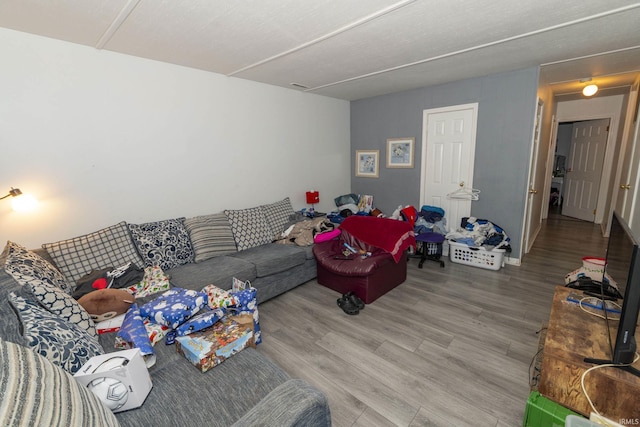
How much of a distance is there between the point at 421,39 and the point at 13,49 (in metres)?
3.18

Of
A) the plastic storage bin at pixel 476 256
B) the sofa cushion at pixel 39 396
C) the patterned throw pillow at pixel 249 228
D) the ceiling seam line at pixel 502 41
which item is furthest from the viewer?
the plastic storage bin at pixel 476 256

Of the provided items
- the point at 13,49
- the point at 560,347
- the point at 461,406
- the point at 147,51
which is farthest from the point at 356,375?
the point at 13,49

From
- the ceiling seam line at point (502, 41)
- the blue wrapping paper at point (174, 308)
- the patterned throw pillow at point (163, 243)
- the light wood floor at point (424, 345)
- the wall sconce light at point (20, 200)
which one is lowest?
the light wood floor at point (424, 345)

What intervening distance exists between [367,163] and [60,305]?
14.4 ft

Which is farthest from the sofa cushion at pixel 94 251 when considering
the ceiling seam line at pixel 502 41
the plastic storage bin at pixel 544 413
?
the ceiling seam line at pixel 502 41

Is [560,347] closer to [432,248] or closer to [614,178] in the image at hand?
[432,248]

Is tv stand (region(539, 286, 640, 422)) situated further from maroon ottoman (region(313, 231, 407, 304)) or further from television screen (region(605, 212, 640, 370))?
maroon ottoman (region(313, 231, 407, 304))

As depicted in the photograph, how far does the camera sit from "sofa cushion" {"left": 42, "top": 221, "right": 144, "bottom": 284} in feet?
7.34

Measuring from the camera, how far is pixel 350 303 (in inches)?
108

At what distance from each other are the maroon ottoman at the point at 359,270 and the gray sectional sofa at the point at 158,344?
A: 25 cm

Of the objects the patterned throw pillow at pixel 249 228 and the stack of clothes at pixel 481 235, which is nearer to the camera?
the patterned throw pillow at pixel 249 228

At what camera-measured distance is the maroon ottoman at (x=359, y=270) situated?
285cm

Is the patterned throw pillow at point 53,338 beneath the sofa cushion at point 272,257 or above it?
above

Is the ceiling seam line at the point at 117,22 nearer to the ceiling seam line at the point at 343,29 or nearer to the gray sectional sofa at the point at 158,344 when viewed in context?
the ceiling seam line at the point at 343,29
